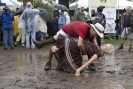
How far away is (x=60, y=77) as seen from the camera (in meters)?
6.60

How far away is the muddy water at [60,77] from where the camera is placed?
19.2 feet

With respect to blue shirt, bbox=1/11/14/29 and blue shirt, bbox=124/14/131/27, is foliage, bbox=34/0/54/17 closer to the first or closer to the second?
blue shirt, bbox=1/11/14/29

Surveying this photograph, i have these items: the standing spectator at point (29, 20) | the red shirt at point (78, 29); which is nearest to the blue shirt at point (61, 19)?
the standing spectator at point (29, 20)

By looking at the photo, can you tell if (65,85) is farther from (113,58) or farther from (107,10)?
(107,10)

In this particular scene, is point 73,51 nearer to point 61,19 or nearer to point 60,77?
point 60,77

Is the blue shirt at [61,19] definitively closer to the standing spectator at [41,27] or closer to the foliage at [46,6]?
the standing spectator at [41,27]

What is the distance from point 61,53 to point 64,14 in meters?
6.34

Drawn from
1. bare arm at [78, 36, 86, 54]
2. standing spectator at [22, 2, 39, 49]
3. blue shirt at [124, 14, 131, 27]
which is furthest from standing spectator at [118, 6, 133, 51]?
bare arm at [78, 36, 86, 54]

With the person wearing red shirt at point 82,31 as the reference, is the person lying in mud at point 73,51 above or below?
below

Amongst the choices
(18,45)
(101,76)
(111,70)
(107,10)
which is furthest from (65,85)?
(107,10)

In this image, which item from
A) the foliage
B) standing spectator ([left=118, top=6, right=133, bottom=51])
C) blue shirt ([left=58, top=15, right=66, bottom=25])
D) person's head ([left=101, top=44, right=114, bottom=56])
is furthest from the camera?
the foliage

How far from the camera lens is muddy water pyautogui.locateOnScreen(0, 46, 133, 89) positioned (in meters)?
5.85

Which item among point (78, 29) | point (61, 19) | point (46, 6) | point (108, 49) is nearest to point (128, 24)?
point (61, 19)

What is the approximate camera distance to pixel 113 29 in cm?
1872
